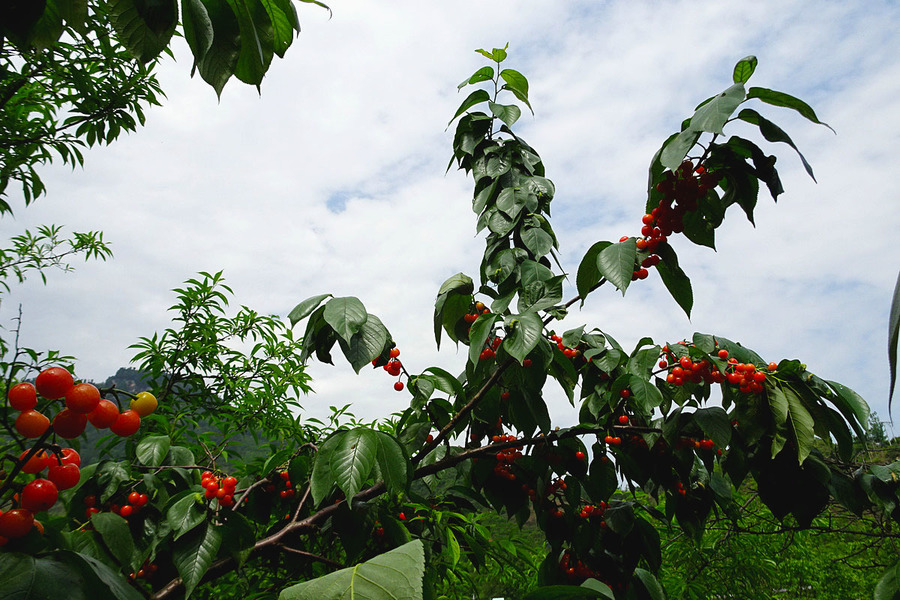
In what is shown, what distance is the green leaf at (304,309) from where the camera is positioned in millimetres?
1186

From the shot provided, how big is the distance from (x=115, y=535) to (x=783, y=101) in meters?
1.39

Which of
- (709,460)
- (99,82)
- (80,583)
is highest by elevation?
(99,82)

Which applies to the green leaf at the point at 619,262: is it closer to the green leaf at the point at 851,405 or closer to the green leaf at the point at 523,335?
the green leaf at the point at 523,335

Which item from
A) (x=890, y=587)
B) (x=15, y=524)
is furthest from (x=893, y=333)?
(x=890, y=587)

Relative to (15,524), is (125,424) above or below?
above

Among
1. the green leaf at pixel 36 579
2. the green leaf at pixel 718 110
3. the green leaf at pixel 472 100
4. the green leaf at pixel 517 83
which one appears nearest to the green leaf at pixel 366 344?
the green leaf at pixel 36 579

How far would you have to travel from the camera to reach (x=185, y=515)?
1.01m

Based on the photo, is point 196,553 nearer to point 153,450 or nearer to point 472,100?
point 153,450

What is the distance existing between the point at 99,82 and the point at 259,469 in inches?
83.4

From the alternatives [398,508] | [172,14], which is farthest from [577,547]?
[172,14]

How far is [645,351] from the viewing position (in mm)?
1311

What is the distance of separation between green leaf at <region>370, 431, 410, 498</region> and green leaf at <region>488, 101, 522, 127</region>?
132 centimetres

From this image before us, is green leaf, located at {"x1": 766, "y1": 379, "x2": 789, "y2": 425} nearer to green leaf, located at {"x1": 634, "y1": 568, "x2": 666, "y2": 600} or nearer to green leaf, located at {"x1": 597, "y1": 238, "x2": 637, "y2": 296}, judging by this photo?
green leaf, located at {"x1": 597, "y1": 238, "x2": 637, "y2": 296}

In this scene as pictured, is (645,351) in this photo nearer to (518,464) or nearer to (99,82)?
(518,464)
